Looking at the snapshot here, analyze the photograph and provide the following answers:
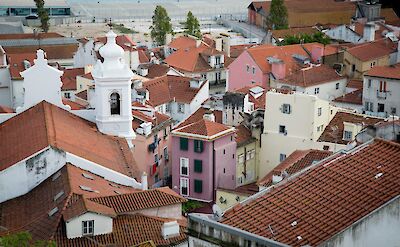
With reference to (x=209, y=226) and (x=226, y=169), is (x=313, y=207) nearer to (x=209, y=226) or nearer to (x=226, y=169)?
(x=209, y=226)

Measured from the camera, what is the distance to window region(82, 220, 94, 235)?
25.2m

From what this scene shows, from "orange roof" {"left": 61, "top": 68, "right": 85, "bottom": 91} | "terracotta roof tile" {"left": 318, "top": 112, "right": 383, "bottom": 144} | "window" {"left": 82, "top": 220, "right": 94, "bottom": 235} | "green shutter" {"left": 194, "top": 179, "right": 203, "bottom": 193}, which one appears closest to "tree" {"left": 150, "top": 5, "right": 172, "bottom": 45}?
"orange roof" {"left": 61, "top": 68, "right": 85, "bottom": 91}

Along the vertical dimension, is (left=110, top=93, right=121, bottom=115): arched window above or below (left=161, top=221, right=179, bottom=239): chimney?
above

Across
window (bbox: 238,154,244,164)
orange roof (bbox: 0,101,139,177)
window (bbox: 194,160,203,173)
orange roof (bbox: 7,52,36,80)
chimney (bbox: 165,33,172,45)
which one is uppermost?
orange roof (bbox: 0,101,139,177)

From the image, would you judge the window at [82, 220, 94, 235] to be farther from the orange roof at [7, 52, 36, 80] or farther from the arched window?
the orange roof at [7, 52, 36, 80]

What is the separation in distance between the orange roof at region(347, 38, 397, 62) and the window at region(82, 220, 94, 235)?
38.0m

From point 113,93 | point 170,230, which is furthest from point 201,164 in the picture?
point 170,230

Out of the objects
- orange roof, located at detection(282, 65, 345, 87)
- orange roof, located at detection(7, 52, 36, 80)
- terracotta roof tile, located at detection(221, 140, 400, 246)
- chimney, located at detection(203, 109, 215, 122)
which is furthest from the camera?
orange roof, located at detection(7, 52, 36, 80)

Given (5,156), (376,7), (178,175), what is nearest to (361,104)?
(178,175)

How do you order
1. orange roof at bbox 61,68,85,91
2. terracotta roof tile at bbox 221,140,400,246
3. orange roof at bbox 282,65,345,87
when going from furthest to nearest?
orange roof at bbox 61,68,85,91, orange roof at bbox 282,65,345,87, terracotta roof tile at bbox 221,140,400,246

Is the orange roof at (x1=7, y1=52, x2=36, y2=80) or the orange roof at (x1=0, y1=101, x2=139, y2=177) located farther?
the orange roof at (x1=7, y1=52, x2=36, y2=80)

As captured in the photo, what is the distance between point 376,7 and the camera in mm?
93438

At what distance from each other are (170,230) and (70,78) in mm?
35759

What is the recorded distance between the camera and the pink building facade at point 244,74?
59797 mm
